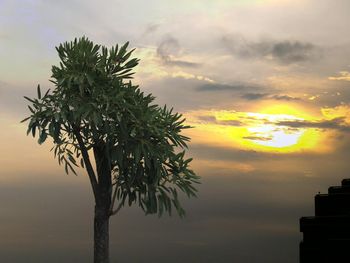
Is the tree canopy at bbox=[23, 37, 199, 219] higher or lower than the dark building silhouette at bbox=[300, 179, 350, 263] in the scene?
higher

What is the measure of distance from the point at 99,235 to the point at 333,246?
918cm

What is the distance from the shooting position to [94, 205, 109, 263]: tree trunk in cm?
2333

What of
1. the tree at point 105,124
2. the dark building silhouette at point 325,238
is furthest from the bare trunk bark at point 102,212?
the dark building silhouette at point 325,238

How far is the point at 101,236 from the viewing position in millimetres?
23391

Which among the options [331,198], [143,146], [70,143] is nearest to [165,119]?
[143,146]

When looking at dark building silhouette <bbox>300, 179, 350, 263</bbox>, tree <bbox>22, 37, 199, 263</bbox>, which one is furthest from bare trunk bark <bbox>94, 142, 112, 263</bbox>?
dark building silhouette <bbox>300, 179, 350, 263</bbox>

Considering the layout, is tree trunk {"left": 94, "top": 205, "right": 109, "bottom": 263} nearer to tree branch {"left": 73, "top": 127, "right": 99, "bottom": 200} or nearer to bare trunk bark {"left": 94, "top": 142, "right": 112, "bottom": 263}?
bare trunk bark {"left": 94, "top": 142, "right": 112, "bottom": 263}

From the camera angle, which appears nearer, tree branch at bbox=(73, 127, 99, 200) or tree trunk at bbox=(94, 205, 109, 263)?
tree trunk at bbox=(94, 205, 109, 263)

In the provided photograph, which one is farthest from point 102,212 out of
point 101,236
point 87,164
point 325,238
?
point 325,238

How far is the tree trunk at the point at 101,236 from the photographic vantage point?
2333 centimetres

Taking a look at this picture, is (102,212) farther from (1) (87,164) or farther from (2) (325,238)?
(2) (325,238)

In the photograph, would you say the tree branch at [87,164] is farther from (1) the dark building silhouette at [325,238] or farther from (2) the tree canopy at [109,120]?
(1) the dark building silhouette at [325,238]

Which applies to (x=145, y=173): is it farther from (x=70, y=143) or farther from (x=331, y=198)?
(x=331, y=198)

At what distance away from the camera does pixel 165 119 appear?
976 inches
